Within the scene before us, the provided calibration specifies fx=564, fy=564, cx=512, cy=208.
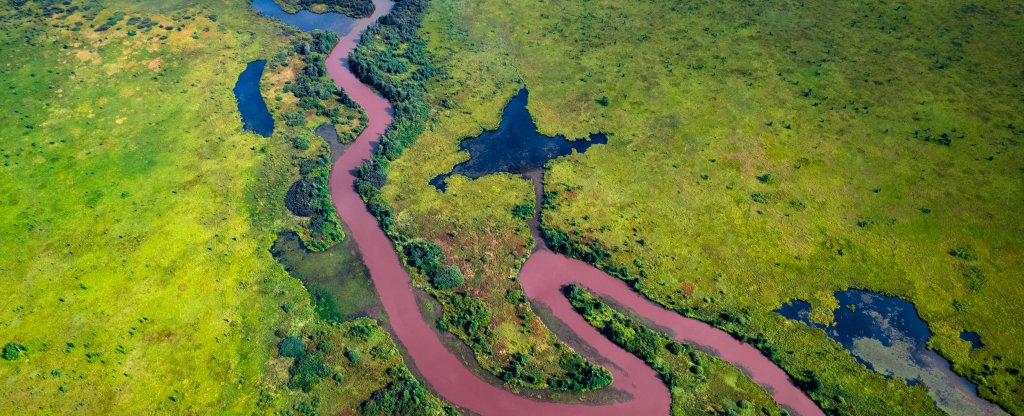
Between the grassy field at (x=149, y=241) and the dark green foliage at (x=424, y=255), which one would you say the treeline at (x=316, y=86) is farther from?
the dark green foliage at (x=424, y=255)

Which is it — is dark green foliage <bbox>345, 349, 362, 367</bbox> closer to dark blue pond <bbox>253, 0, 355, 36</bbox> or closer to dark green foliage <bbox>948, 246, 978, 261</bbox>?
dark green foliage <bbox>948, 246, 978, 261</bbox>

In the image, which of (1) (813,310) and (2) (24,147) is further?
(2) (24,147)

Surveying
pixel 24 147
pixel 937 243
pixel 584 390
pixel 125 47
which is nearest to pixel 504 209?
pixel 584 390

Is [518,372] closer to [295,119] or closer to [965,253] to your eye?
[295,119]

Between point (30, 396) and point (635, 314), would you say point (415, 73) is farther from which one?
point (30, 396)

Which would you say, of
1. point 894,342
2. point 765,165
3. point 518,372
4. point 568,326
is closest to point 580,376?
point 518,372

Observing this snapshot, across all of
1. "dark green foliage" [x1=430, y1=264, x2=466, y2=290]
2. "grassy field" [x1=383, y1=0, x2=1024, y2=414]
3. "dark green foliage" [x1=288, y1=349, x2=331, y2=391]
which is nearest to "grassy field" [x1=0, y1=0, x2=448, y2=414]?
"dark green foliage" [x1=288, y1=349, x2=331, y2=391]

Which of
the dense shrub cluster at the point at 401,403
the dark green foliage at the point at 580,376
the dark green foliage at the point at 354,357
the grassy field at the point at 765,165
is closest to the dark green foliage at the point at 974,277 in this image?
the grassy field at the point at 765,165
